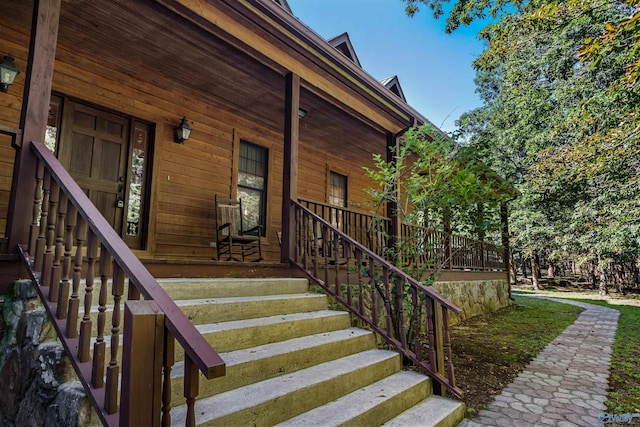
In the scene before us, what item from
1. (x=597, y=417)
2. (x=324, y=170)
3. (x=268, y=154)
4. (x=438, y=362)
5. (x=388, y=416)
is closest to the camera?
(x=388, y=416)

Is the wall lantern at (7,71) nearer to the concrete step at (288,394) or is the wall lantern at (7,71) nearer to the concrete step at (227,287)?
the concrete step at (227,287)

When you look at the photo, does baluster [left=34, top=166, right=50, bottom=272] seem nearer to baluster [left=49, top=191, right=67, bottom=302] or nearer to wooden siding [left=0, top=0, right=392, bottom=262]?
baluster [left=49, top=191, right=67, bottom=302]

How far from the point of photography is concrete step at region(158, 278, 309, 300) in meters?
2.60

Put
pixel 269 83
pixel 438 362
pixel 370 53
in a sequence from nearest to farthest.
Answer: pixel 438 362 → pixel 269 83 → pixel 370 53

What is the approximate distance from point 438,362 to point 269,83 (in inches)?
145

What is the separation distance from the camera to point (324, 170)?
23.1 feet

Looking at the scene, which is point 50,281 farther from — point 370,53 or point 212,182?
point 370,53

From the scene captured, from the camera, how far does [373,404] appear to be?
220cm

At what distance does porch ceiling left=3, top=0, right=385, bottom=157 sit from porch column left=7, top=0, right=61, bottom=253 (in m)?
0.89

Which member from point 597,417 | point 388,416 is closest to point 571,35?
point 597,417

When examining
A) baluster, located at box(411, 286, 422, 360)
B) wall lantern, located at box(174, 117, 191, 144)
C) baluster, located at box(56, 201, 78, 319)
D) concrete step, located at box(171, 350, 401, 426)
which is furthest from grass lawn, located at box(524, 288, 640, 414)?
wall lantern, located at box(174, 117, 191, 144)

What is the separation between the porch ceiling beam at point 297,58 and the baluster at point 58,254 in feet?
6.32

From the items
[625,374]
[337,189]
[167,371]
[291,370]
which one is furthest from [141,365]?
[337,189]

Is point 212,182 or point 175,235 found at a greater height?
point 212,182
